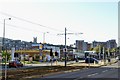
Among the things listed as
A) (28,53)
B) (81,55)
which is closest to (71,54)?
(81,55)

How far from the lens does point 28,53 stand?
12075 centimetres

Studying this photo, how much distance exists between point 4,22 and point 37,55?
6370 centimetres

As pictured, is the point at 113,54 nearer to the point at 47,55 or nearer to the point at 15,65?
the point at 47,55

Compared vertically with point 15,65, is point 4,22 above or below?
above

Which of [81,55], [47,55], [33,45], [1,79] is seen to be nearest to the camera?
[1,79]

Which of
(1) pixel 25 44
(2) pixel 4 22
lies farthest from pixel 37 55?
(1) pixel 25 44

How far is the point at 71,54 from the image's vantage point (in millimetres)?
151000

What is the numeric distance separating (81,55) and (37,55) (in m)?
51.6

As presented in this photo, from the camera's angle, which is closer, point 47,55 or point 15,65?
point 15,65

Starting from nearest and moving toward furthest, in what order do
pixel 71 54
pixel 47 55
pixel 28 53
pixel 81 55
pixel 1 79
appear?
pixel 1 79 → pixel 47 55 → pixel 28 53 → pixel 71 54 → pixel 81 55

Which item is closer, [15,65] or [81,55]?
[15,65]

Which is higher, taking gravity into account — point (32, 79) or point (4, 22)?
point (4, 22)

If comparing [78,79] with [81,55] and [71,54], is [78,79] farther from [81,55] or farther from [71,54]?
[81,55]

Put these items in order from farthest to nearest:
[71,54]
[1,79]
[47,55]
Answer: [71,54], [47,55], [1,79]
